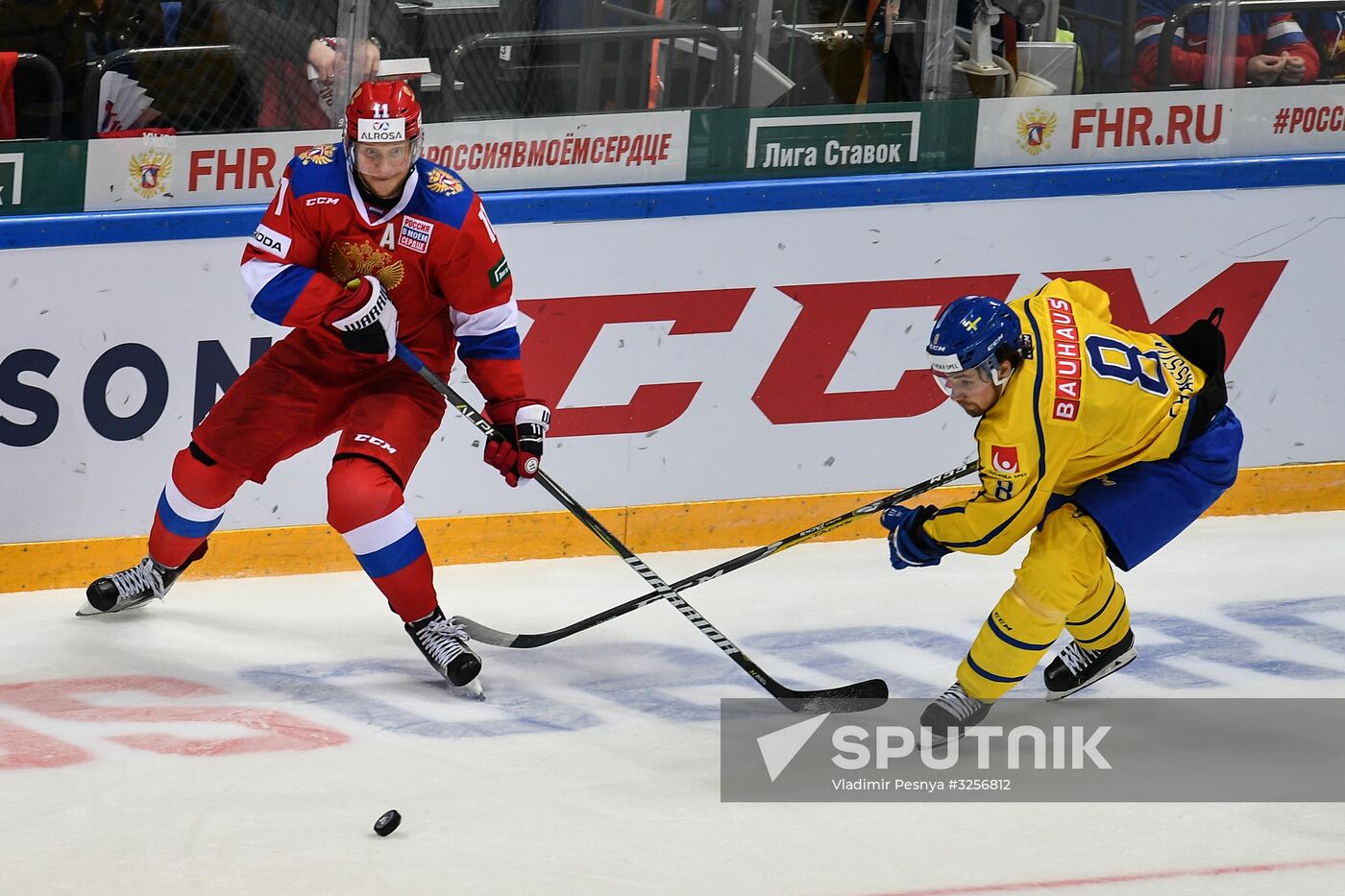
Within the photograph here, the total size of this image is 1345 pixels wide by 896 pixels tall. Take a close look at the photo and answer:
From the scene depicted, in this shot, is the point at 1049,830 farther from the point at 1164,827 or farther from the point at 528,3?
the point at 528,3

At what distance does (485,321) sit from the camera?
387 centimetres

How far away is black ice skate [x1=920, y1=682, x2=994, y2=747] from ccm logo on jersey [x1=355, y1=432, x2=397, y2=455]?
1.27 metres

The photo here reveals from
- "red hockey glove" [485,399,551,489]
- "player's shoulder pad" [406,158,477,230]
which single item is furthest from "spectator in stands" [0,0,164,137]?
"red hockey glove" [485,399,551,489]

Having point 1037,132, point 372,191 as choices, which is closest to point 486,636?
point 372,191

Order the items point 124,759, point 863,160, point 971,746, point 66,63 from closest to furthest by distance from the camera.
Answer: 1. point 124,759
2. point 971,746
3. point 66,63
4. point 863,160

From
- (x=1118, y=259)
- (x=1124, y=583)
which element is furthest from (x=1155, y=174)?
(x=1124, y=583)

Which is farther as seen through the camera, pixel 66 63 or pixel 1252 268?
pixel 1252 268

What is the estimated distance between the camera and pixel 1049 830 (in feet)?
10.6

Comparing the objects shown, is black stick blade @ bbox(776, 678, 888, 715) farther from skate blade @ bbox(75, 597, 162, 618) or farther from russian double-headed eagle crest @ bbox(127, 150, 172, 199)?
russian double-headed eagle crest @ bbox(127, 150, 172, 199)

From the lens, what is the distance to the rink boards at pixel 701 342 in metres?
4.36

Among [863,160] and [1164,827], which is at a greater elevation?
[863,160]

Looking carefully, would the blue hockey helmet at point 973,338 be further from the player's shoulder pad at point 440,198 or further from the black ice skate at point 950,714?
the player's shoulder pad at point 440,198

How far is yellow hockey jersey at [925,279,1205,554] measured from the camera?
3324 mm

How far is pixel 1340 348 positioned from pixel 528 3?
8.71 feet
